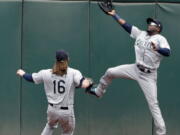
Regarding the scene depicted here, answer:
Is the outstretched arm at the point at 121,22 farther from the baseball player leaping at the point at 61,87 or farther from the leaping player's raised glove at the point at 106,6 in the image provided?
the baseball player leaping at the point at 61,87

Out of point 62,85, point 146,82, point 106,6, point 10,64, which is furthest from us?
point 10,64

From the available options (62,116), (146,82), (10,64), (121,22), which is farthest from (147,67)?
(10,64)

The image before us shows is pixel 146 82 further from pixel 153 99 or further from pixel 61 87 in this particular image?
pixel 61 87

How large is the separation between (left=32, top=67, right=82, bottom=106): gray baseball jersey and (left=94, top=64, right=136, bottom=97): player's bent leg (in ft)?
3.38

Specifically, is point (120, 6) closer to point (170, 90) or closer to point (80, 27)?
point (80, 27)

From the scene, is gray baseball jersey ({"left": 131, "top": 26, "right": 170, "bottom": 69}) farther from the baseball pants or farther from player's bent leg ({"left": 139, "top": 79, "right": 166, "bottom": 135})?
player's bent leg ({"left": 139, "top": 79, "right": 166, "bottom": 135})

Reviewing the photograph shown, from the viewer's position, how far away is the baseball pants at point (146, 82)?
12.6m

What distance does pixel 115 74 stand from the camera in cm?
1278

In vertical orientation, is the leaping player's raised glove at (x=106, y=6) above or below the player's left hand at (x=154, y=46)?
above

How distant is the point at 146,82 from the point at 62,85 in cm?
156

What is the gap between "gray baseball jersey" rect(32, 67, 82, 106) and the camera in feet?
38.8

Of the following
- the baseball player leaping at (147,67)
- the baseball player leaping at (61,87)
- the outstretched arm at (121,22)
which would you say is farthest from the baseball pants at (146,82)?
the baseball player leaping at (61,87)

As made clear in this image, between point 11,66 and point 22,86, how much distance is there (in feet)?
1.36

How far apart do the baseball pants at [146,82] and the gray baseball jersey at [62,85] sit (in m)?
1.06
